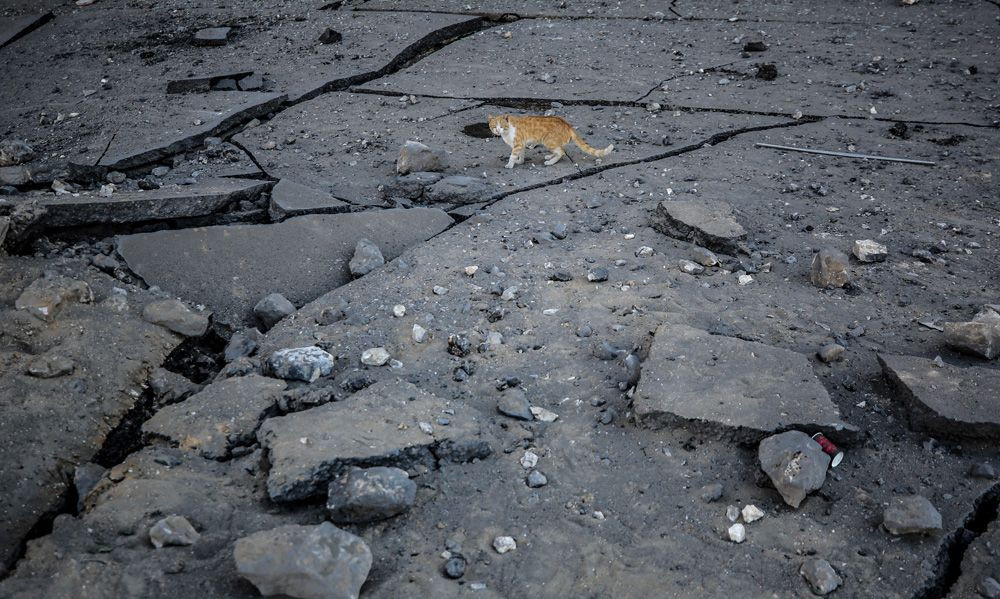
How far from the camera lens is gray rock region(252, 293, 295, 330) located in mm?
3412

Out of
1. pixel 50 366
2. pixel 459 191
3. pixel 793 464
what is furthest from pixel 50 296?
pixel 793 464

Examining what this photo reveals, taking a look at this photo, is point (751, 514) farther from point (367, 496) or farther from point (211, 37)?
point (211, 37)

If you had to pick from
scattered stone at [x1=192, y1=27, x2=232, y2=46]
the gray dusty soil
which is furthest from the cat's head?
scattered stone at [x1=192, y1=27, x2=232, y2=46]

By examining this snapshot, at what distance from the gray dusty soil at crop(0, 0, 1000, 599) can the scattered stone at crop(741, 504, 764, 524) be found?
0.17ft

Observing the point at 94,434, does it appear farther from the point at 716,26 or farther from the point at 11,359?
the point at 716,26

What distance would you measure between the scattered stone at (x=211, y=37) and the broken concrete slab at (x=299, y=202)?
11.9 ft

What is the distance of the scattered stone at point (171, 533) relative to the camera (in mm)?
2045

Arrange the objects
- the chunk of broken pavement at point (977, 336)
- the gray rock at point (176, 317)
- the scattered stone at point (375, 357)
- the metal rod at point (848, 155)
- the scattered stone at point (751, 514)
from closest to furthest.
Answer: the scattered stone at point (751, 514), the chunk of broken pavement at point (977, 336), the scattered stone at point (375, 357), the gray rock at point (176, 317), the metal rod at point (848, 155)

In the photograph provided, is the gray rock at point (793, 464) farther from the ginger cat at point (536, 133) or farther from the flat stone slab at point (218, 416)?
the ginger cat at point (536, 133)

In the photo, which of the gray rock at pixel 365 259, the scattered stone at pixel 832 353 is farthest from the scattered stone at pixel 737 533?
the gray rock at pixel 365 259

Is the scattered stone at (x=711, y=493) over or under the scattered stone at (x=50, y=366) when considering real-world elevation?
under

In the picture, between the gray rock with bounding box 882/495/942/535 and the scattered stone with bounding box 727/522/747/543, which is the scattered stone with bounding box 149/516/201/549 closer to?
the scattered stone with bounding box 727/522/747/543

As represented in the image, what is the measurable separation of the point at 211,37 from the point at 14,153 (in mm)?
2904

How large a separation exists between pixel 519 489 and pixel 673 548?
53 cm
